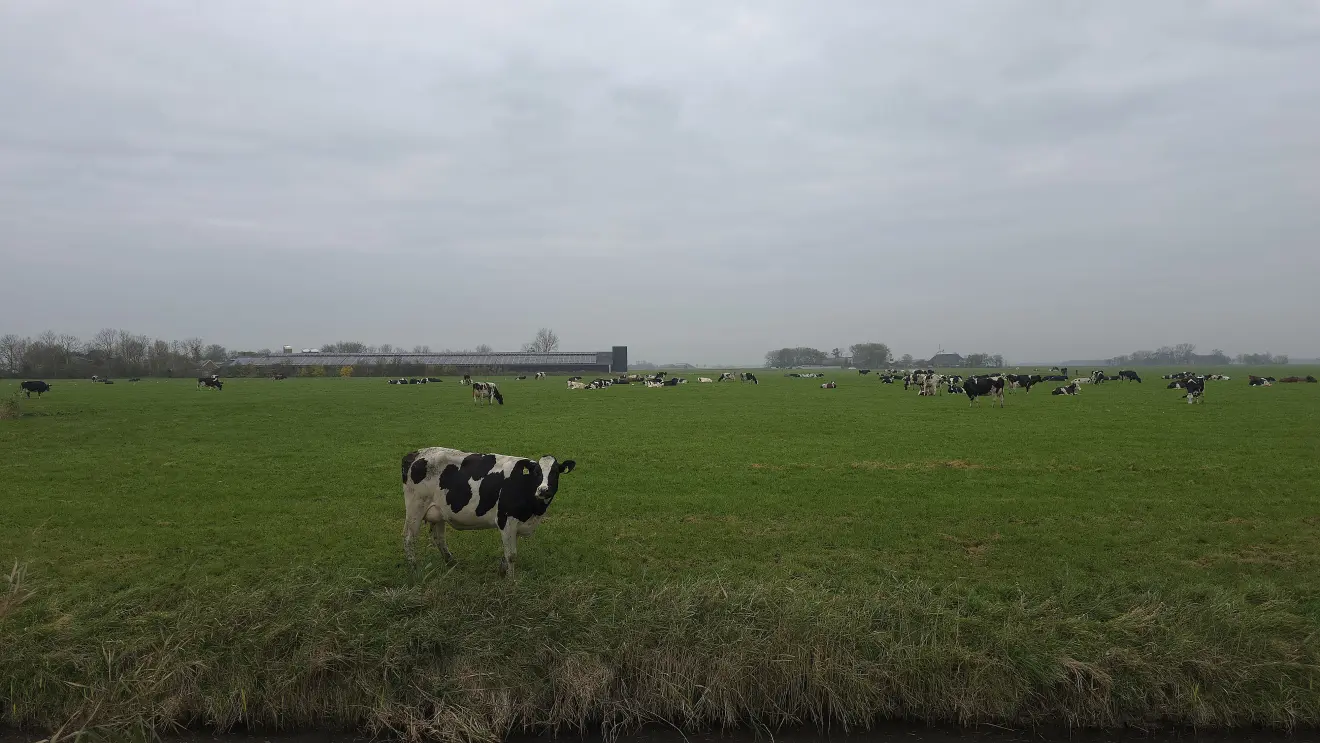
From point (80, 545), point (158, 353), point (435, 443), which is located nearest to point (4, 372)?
point (158, 353)

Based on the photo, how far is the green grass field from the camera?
19.2 ft

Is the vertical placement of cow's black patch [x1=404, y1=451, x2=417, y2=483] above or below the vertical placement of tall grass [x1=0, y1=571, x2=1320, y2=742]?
above

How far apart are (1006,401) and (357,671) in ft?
113

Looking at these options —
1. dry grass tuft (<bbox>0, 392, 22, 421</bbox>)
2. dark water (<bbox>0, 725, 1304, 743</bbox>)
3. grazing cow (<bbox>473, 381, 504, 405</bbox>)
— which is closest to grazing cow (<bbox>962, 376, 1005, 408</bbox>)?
grazing cow (<bbox>473, 381, 504, 405</bbox>)

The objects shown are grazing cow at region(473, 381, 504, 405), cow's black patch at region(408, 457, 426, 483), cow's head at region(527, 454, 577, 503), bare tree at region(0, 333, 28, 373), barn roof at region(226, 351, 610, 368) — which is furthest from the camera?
barn roof at region(226, 351, 610, 368)

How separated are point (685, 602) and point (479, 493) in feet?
9.90

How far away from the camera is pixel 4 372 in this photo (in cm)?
9900

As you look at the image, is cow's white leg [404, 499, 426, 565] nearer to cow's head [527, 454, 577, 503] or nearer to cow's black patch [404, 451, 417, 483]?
cow's black patch [404, 451, 417, 483]

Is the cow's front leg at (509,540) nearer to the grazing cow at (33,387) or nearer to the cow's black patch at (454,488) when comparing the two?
the cow's black patch at (454,488)

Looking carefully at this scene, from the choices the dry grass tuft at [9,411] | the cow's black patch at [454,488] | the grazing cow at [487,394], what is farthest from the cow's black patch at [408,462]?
the grazing cow at [487,394]

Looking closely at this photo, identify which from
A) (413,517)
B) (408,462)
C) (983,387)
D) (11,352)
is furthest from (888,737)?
(11,352)

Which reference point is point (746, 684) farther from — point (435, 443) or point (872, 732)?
point (435, 443)

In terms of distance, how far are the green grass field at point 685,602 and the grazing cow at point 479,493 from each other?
570 mm

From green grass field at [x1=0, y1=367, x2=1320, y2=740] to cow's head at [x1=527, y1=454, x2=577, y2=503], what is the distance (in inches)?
40.3
